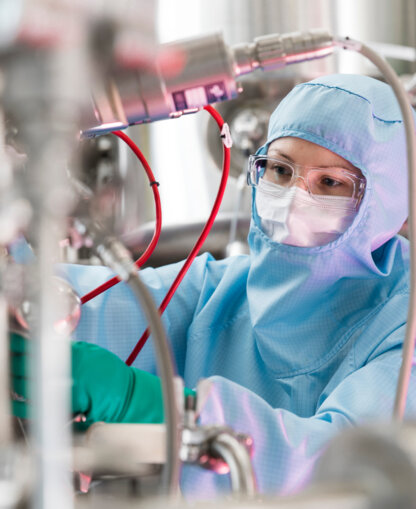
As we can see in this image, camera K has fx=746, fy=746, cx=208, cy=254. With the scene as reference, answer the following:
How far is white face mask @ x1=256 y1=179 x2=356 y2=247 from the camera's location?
53.5 inches

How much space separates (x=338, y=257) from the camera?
134 centimetres

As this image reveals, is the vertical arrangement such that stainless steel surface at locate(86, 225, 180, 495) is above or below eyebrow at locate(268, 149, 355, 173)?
above

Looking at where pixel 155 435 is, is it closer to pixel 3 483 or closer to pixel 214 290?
pixel 3 483

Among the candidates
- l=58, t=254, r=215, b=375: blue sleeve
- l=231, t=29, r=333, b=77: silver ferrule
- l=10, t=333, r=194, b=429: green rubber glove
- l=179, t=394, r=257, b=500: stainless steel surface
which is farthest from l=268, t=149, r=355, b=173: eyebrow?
l=179, t=394, r=257, b=500: stainless steel surface

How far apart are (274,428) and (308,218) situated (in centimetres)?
47

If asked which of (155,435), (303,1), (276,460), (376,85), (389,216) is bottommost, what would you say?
(276,460)

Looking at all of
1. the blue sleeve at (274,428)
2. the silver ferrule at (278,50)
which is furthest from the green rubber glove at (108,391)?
the silver ferrule at (278,50)

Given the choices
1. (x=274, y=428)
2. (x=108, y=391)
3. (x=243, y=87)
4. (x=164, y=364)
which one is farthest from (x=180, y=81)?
(x=243, y=87)

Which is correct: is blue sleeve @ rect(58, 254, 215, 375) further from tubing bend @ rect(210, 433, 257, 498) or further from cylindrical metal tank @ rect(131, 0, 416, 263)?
tubing bend @ rect(210, 433, 257, 498)

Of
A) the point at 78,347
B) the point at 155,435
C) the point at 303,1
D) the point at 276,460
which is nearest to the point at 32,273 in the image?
the point at 155,435

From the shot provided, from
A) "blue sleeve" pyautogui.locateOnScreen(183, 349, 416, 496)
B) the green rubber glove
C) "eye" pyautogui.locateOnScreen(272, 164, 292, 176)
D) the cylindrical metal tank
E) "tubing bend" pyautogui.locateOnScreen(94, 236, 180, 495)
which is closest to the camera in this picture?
"tubing bend" pyautogui.locateOnScreen(94, 236, 180, 495)

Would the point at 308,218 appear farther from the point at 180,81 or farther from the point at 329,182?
the point at 180,81

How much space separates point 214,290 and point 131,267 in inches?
40.9

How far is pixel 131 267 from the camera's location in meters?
0.51
